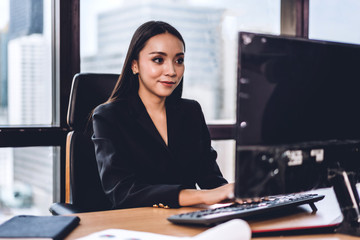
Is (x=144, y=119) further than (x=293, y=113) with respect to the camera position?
Yes

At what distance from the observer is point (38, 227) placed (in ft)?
2.94

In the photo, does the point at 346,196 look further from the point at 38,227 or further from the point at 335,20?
the point at 335,20

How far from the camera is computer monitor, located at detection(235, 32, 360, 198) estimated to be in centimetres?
80

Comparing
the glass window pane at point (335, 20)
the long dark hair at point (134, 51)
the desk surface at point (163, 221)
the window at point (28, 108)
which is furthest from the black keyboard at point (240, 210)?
the glass window pane at point (335, 20)

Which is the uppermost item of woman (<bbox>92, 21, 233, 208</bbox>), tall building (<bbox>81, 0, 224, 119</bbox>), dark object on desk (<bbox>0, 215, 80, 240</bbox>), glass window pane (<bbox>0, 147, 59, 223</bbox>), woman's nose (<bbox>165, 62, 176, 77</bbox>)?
tall building (<bbox>81, 0, 224, 119</bbox>)

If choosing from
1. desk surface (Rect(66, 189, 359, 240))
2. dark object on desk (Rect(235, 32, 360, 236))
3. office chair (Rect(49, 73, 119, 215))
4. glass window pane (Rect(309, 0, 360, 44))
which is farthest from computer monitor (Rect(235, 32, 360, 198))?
glass window pane (Rect(309, 0, 360, 44))

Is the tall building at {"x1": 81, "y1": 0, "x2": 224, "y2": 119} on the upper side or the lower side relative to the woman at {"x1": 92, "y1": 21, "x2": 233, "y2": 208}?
upper

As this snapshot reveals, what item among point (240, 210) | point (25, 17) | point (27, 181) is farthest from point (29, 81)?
point (240, 210)

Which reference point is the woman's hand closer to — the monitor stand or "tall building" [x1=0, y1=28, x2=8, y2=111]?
the monitor stand

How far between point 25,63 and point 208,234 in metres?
1.79

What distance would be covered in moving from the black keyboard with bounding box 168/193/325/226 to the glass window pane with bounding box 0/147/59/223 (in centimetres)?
142

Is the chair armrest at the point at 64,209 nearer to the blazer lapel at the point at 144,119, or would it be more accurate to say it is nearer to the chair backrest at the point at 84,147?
the chair backrest at the point at 84,147

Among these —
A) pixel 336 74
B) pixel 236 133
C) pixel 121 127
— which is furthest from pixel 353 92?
pixel 121 127

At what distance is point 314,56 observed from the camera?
91 centimetres
